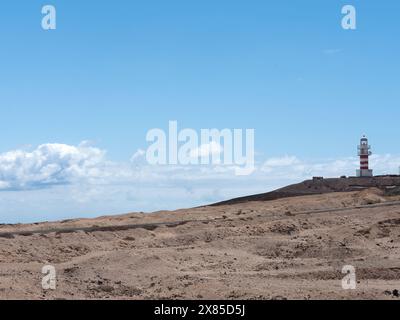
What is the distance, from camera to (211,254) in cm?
2394

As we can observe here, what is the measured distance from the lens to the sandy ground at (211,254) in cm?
1688

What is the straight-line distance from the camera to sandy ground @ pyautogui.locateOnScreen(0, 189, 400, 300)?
16.9 meters

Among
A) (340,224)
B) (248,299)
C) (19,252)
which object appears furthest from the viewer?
(340,224)

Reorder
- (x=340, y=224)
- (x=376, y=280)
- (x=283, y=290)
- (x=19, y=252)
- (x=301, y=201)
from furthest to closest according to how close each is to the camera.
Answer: (x=301, y=201) → (x=340, y=224) → (x=19, y=252) → (x=376, y=280) → (x=283, y=290)

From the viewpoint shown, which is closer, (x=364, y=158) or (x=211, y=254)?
(x=211, y=254)

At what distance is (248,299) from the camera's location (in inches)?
597

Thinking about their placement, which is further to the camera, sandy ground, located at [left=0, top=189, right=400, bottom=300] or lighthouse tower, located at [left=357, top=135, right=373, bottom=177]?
lighthouse tower, located at [left=357, top=135, right=373, bottom=177]

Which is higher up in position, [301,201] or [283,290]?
[301,201]

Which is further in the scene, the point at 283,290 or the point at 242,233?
the point at 242,233

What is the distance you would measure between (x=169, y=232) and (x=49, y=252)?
6.40 metres

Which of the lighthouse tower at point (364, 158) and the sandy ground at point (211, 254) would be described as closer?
the sandy ground at point (211, 254)
